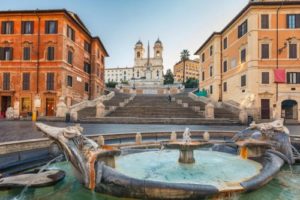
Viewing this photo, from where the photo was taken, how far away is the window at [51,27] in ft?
112

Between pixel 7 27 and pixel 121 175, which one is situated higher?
pixel 7 27

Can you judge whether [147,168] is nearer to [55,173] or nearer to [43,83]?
[55,173]

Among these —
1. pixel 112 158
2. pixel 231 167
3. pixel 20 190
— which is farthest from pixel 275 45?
pixel 20 190

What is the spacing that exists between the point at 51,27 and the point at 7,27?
251 inches

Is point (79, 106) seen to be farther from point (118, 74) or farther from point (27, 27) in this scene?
point (118, 74)

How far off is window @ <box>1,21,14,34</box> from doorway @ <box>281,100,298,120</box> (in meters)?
38.6

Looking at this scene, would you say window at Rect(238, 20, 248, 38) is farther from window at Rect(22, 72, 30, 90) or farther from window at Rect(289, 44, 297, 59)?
window at Rect(22, 72, 30, 90)

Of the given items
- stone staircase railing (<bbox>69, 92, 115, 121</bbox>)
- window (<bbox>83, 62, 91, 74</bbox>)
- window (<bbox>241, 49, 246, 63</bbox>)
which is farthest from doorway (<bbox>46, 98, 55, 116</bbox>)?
window (<bbox>241, 49, 246, 63</bbox>)

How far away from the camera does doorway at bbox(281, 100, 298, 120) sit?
31.4 metres

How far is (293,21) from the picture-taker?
31.7 metres

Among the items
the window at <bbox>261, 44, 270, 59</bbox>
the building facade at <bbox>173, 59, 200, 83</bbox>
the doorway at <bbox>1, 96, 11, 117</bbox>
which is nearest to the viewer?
the window at <bbox>261, 44, 270, 59</bbox>

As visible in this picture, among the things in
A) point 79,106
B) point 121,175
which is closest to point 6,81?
point 79,106

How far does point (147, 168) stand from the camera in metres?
8.04

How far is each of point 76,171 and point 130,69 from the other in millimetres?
154374
